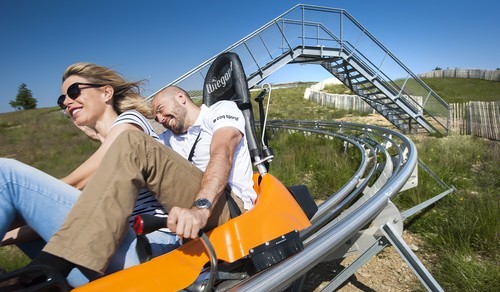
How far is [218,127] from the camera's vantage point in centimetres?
214

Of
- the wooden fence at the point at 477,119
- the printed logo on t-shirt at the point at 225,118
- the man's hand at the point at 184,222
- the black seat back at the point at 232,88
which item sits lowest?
the wooden fence at the point at 477,119

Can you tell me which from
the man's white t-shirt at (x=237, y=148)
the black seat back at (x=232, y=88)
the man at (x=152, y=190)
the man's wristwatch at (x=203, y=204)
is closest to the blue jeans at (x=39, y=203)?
the man at (x=152, y=190)

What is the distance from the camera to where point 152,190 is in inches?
65.0

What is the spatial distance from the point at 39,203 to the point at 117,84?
1.10m

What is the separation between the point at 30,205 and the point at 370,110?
22.7 metres

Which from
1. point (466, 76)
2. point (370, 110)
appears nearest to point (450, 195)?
point (370, 110)

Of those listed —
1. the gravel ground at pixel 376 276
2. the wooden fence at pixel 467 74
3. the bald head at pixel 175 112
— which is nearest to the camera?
the bald head at pixel 175 112

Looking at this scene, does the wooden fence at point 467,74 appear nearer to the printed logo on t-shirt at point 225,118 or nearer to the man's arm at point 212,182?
the printed logo on t-shirt at point 225,118

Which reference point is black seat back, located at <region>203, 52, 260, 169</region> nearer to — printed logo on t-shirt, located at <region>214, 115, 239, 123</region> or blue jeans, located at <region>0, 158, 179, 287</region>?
printed logo on t-shirt, located at <region>214, 115, 239, 123</region>

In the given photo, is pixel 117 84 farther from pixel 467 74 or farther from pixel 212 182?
pixel 467 74

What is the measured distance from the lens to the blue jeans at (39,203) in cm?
154

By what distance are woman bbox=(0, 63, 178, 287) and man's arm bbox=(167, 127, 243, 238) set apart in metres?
0.39

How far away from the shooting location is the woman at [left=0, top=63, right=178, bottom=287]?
1.57 metres

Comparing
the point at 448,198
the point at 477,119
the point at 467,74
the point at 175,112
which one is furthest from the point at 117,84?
the point at 467,74
